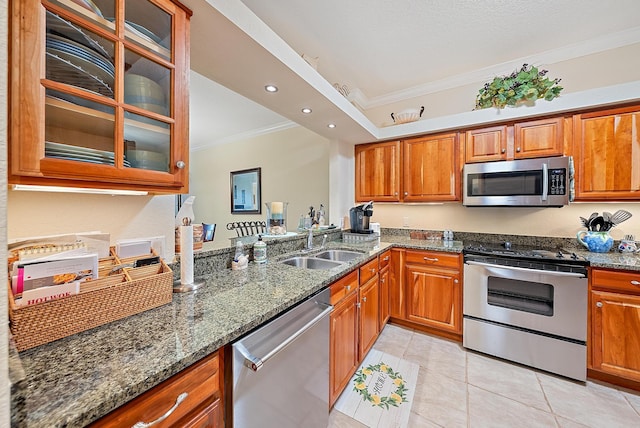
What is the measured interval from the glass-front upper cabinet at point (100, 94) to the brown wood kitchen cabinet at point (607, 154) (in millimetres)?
3021

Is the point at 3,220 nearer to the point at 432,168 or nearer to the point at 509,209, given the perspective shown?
the point at 432,168

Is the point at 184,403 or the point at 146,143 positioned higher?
the point at 146,143

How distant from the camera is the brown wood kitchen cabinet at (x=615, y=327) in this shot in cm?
164

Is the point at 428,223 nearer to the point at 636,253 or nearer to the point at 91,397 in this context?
the point at 636,253

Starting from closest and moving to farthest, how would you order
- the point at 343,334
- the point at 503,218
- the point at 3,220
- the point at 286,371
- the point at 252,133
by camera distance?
the point at 3,220 < the point at 286,371 < the point at 343,334 < the point at 503,218 < the point at 252,133

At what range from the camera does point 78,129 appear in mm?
762

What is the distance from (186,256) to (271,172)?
3179 mm

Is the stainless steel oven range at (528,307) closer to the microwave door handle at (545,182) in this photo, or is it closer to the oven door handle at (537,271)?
the oven door handle at (537,271)

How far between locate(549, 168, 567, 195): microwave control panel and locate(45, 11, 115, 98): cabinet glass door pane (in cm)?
302

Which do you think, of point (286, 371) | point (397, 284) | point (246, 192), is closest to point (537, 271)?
point (397, 284)

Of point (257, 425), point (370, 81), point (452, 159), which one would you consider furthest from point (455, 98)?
point (257, 425)

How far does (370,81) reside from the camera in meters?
2.81

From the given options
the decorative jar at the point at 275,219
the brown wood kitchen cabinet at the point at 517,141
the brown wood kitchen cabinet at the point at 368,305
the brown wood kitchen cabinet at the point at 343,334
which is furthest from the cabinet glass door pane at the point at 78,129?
the brown wood kitchen cabinet at the point at 517,141

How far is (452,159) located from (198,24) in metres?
2.50
